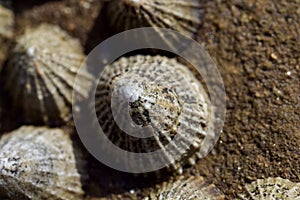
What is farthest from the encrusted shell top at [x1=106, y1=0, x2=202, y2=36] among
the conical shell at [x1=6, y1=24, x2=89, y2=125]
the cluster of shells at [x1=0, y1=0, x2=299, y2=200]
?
the conical shell at [x1=6, y1=24, x2=89, y2=125]

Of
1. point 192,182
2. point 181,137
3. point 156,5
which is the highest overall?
point 156,5

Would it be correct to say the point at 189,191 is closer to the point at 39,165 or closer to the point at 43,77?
the point at 39,165

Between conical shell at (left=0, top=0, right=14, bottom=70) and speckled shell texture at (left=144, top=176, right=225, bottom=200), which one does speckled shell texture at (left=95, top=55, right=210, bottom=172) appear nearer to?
speckled shell texture at (left=144, top=176, right=225, bottom=200)

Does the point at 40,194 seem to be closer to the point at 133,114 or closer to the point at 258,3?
the point at 133,114

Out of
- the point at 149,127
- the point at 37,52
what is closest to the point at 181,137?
the point at 149,127

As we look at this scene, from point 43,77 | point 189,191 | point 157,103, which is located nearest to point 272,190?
point 189,191

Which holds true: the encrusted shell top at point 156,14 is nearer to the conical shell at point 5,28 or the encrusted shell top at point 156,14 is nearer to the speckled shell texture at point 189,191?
the conical shell at point 5,28
